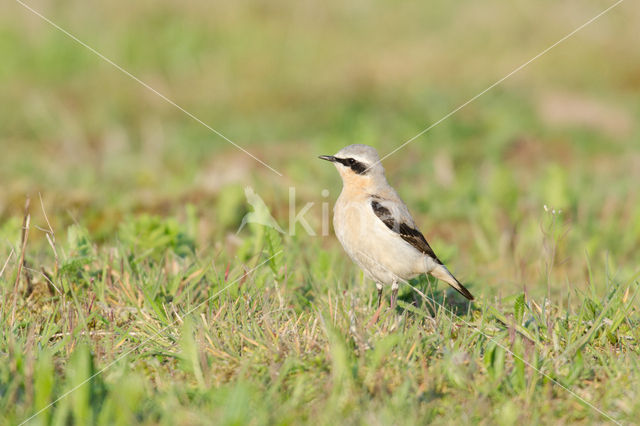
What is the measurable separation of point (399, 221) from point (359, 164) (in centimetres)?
54

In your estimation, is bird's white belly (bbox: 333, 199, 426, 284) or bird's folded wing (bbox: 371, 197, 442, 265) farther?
bird's folded wing (bbox: 371, 197, 442, 265)

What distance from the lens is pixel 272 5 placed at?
16.2 meters

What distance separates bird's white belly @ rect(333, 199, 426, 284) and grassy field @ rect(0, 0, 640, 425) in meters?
0.24

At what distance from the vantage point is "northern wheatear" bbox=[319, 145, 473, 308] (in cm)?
514

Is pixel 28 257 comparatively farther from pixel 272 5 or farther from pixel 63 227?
pixel 272 5

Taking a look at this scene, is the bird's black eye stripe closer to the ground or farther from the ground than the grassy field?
farther from the ground

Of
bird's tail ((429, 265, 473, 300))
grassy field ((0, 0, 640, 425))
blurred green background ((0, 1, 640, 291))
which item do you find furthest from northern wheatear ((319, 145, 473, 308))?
blurred green background ((0, 1, 640, 291))

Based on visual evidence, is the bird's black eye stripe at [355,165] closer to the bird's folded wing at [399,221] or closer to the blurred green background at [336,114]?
the bird's folded wing at [399,221]

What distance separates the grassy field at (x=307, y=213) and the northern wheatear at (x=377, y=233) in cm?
24

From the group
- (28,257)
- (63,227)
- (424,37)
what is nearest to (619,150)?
(424,37)

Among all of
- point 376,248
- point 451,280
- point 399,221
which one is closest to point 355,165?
point 399,221

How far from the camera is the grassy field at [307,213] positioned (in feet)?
12.4

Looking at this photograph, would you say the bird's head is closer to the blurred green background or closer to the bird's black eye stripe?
the bird's black eye stripe

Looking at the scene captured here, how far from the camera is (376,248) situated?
5.11m
